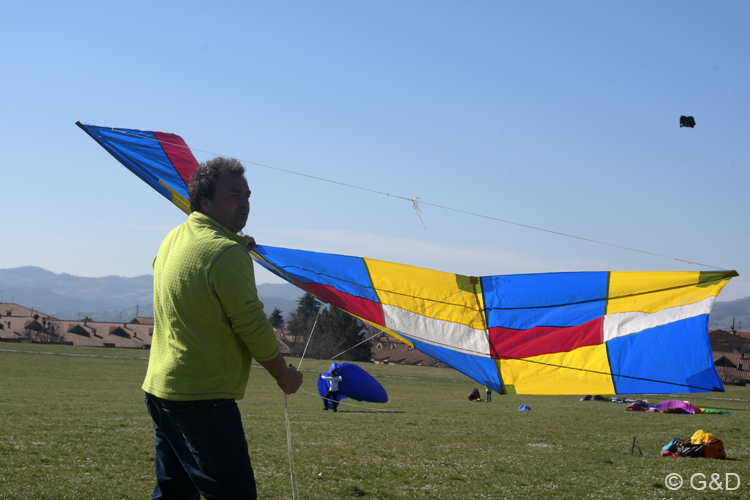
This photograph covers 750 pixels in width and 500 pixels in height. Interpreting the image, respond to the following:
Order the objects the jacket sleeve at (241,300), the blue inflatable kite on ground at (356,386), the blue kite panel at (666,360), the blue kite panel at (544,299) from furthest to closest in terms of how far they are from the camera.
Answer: the blue inflatable kite on ground at (356,386) → the blue kite panel at (544,299) → the blue kite panel at (666,360) → the jacket sleeve at (241,300)

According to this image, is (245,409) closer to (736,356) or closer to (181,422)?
(181,422)

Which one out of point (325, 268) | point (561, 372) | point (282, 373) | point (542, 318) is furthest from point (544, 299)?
point (282, 373)

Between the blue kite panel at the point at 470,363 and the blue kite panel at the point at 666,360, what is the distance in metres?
0.74

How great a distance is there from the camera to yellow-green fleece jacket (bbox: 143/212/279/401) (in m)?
2.47

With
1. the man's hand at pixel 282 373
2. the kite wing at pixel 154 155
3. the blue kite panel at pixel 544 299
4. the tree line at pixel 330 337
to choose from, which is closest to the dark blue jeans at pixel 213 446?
the man's hand at pixel 282 373

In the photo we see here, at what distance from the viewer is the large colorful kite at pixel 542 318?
361 centimetres

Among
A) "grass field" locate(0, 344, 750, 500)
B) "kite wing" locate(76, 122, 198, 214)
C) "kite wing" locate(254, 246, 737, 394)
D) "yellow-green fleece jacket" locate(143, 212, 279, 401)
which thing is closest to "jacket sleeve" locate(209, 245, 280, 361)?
"yellow-green fleece jacket" locate(143, 212, 279, 401)

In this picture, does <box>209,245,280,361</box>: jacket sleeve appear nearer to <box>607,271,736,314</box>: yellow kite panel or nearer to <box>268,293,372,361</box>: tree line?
<box>607,271,736,314</box>: yellow kite panel

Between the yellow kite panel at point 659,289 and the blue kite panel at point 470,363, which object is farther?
the blue kite panel at point 470,363

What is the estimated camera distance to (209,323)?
8.22ft

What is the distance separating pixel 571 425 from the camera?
47.0 ft

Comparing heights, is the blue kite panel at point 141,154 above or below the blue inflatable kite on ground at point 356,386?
above

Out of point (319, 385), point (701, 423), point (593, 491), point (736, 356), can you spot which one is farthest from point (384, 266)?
point (736, 356)

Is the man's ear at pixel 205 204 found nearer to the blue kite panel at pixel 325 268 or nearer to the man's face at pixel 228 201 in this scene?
the man's face at pixel 228 201
